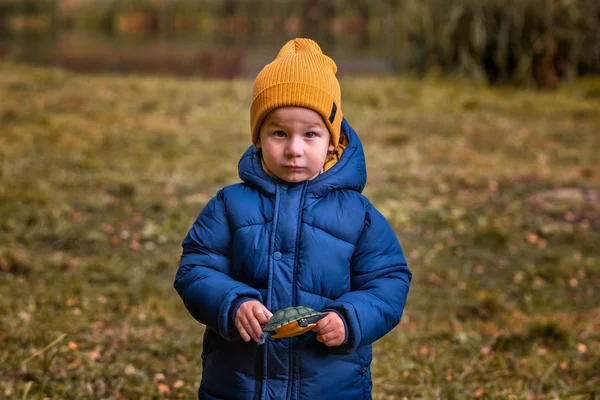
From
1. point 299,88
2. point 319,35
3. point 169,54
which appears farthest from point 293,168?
point 319,35

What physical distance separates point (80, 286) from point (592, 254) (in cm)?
370

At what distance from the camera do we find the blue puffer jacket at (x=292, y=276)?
2.38 meters

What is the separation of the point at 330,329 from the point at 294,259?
257 millimetres

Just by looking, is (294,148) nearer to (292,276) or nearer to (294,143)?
(294,143)

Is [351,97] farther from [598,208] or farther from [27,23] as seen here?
[27,23]

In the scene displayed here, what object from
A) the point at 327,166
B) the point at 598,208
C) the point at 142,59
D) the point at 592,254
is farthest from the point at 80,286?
the point at 142,59

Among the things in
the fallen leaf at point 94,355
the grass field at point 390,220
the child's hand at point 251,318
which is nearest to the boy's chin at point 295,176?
the child's hand at point 251,318

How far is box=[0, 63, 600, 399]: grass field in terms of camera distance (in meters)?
4.02

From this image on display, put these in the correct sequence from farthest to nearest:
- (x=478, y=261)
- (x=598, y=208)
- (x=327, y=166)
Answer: (x=598, y=208), (x=478, y=261), (x=327, y=166)

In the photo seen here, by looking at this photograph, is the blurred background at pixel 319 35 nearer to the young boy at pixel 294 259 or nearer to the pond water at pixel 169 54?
the pond water at pixel 169 54

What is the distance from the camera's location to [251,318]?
226cm

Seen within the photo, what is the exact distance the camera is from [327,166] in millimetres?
2635

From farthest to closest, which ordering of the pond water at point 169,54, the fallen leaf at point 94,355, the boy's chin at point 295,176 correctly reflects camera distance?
the pond water at point 169,54 → the fallen leaf at point 94,355 → the boy's chin at point 295,176

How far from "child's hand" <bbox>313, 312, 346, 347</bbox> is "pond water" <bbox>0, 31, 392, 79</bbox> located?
13.5 metres
